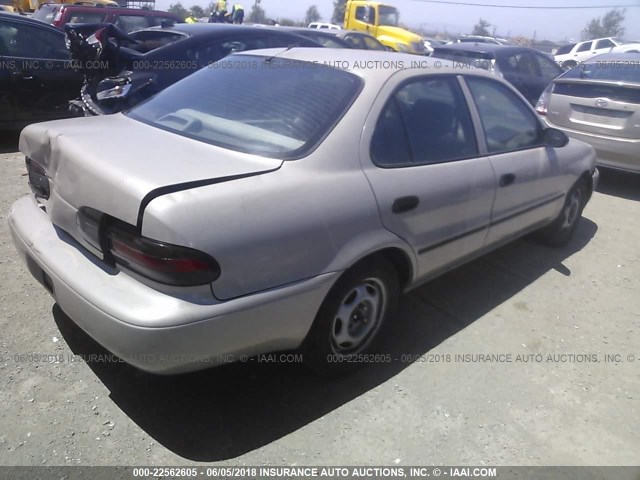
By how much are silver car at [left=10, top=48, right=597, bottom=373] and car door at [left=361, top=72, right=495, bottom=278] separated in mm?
10

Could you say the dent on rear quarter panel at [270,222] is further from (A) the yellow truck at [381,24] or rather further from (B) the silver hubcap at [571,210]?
(A) the yellow truck at [381,24]

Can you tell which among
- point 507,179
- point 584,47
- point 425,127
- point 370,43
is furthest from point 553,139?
point 584,47

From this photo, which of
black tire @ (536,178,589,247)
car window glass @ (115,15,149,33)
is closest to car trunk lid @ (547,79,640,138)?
black tire @ (536,178,589,247)

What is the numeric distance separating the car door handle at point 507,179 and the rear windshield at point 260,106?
49.4 inches

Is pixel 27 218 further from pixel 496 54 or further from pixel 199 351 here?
pixel 496 54

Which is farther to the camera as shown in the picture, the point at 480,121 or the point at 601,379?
the point at 480,121

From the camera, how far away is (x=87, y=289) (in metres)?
2.17

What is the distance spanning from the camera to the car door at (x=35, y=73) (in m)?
6.20

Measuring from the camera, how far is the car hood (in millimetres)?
2059

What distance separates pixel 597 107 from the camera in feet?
20.9

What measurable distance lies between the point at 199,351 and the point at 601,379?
2.32 meters

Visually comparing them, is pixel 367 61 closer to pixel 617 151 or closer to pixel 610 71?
pixel 617 151

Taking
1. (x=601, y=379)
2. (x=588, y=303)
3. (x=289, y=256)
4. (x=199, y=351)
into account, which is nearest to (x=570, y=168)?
(x=588, y=303)

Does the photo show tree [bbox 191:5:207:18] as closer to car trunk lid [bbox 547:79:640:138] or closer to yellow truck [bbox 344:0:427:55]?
yellow truck [bbox 344:0:427:55]
